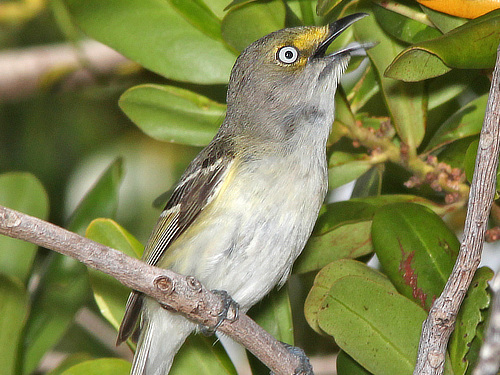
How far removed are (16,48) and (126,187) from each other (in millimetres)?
1827

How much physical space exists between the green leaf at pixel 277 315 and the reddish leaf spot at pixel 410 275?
0.71m

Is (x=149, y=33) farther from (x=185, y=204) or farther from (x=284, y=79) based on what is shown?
(x=185, y=204)

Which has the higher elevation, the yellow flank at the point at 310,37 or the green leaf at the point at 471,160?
Answer: the yellow flank at the point at 310,37

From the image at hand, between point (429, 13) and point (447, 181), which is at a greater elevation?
point (429, 13)

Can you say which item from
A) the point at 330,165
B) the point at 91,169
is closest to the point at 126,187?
the point at 91,169

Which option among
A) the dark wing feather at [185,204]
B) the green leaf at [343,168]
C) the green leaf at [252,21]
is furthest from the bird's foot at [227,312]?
the green leaf at [252,21]

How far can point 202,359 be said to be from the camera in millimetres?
2914

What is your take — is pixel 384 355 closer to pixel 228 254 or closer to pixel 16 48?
pixel 228 254

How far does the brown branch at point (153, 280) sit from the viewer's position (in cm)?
197

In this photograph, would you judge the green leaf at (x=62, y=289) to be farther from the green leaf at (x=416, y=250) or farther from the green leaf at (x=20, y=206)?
the green leaf at (x=416, y=250)

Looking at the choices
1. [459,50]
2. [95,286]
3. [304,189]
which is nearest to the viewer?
[459,50]

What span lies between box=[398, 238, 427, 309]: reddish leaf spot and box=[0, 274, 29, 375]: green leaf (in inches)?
66.6

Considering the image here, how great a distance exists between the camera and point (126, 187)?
493cm

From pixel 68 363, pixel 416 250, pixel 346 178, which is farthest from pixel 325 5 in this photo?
pixel 68 363
